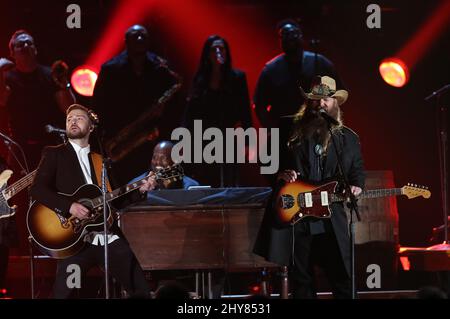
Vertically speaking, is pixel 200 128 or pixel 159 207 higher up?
pixel 200 128

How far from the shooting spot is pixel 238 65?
12.3m

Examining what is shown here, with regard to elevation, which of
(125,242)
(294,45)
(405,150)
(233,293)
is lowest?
(233,293)

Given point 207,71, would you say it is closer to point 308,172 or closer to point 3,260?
point 308,172

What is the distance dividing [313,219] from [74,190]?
2.44 metres

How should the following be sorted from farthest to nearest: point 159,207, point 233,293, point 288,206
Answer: point 233,293, point 159,207, point 288,206

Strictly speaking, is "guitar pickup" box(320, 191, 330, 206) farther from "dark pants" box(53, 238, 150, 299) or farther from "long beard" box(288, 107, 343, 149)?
"dark pants" box(53, 238, 150, 299)

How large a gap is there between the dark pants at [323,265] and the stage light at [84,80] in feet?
17.4

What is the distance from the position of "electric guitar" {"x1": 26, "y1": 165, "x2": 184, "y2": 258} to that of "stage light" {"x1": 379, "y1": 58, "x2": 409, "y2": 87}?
463cm

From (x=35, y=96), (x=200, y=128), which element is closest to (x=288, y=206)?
(x=200, y=128)

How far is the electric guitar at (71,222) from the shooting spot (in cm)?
791

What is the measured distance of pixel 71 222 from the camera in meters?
7.98

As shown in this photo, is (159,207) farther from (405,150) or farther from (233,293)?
(405,150)

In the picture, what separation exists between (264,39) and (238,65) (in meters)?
0.57

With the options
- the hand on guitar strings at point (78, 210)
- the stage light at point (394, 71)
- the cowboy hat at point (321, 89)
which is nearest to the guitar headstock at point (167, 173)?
the hand on guitar strings at point (78, 210)
